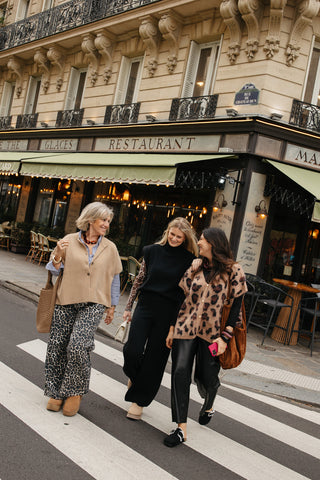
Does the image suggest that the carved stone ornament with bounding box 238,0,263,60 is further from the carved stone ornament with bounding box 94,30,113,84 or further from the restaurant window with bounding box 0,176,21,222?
the restaurant window with bounding box 0,176,21,222

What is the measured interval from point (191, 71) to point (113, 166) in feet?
11.9

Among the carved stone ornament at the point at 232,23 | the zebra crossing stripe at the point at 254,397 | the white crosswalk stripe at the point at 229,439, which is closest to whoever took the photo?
the white crosswalk stripe at the point at 229,439

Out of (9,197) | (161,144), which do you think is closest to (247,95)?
(161,144)

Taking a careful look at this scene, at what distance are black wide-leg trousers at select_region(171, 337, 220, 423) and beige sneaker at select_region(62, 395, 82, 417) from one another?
2.71ft

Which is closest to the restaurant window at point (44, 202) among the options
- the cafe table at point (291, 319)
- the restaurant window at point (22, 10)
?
the restaurant window at point (22, 10)

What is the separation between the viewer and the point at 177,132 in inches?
448

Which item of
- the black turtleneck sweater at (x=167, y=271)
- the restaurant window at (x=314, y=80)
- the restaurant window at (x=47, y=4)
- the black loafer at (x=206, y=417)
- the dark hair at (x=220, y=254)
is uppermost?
the restaurant window at (x=47, y=4)

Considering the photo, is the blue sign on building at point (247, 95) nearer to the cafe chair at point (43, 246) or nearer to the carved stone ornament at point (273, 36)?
the carved stone ornament at point (273, 36)

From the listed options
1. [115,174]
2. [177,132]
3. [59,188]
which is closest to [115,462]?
[115,174]

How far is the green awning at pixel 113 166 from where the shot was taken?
9742 millimetres

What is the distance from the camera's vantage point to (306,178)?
964 centimetres

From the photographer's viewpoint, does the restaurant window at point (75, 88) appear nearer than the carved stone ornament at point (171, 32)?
No

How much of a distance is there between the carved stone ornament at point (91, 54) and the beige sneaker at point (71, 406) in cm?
1295

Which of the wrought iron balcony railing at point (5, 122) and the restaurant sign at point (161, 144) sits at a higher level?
the wrought iron balcony railing at point (5, 122)
